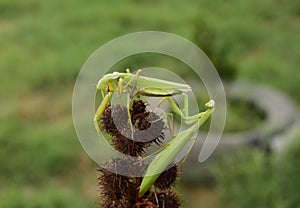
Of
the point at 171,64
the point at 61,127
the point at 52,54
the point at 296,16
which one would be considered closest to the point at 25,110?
the point at 61,127

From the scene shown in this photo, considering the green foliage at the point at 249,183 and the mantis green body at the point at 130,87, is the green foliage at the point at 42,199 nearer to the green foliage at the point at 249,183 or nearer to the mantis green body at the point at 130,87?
the green foliage at the point at 249,183

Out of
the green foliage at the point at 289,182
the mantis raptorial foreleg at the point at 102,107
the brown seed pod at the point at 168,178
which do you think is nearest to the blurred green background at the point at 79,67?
the green foliage at the point at 289,182

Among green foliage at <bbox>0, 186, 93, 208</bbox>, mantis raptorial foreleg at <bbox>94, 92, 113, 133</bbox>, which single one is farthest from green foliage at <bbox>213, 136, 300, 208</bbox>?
mantis raptorial foreleg at <bbox>94, 92, 113, 133</bbox>

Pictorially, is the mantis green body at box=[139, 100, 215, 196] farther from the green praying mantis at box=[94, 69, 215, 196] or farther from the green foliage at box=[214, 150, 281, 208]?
the green foliage at box=[214, 150, 281, 208]

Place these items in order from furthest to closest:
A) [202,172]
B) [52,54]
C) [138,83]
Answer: [52,54], [202,172], [138,83]

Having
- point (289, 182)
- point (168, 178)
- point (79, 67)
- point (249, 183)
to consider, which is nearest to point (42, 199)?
point (249, 183)

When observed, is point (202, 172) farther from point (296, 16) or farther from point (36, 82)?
point (296, 16)
